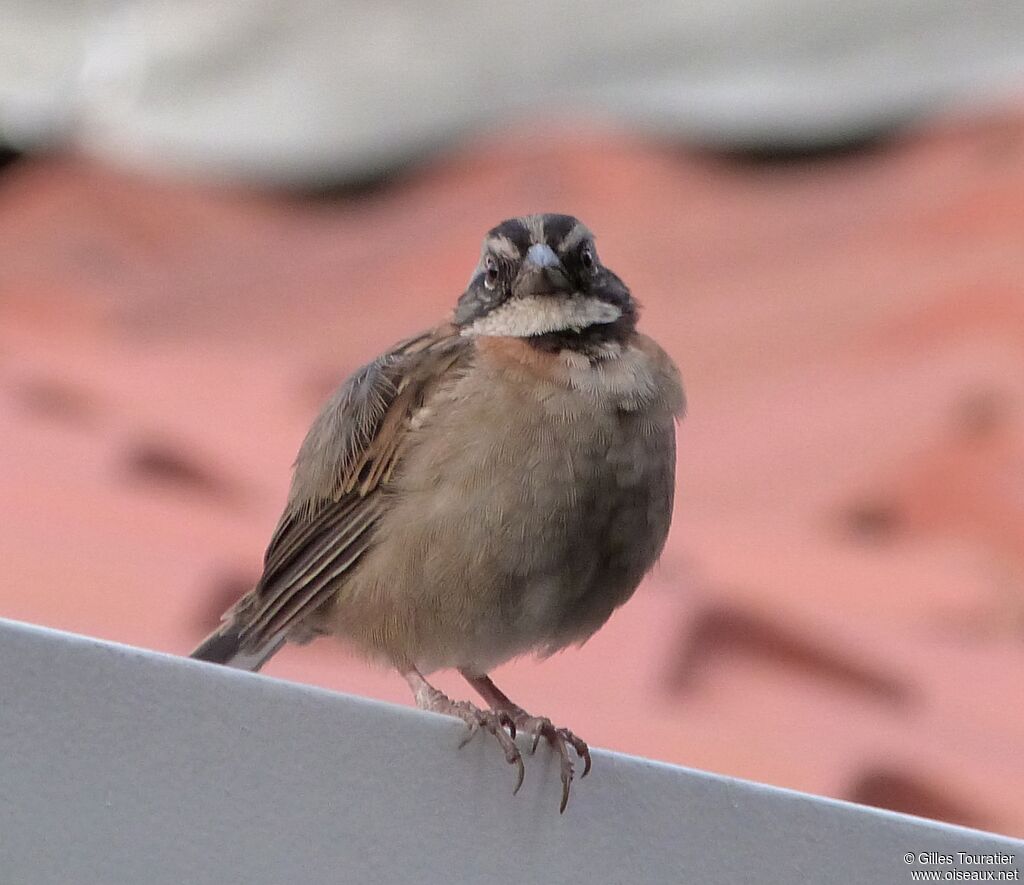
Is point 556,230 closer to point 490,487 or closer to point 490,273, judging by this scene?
point 490,273

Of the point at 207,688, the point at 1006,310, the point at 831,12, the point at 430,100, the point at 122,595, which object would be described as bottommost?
the point at 122,595

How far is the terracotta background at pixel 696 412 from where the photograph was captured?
11.3 feet

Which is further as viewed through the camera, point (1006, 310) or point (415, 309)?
point (415, 309)

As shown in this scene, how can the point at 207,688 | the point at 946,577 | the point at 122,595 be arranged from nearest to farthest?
the point at 207,688 → the point at 122,595 → the point at 946,577

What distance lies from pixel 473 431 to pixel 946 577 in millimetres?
1521

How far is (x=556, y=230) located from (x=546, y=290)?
13 cm

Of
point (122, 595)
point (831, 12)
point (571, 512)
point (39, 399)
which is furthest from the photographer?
point (831, 12)

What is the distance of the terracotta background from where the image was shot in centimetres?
344

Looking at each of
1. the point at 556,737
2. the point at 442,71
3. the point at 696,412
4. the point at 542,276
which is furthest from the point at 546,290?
the point at 442,71

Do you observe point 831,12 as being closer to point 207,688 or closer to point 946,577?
point 946,577

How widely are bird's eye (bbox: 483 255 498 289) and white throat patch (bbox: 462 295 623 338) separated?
2.9 inches

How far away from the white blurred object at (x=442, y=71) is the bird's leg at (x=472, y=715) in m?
3.63

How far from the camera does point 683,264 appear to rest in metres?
5.66

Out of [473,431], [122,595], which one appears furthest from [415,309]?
[473,431]
